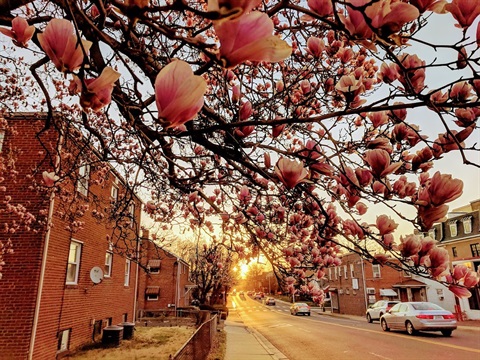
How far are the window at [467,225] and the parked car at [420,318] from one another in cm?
1285

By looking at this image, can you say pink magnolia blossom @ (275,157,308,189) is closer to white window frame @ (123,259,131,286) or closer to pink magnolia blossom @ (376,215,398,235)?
pink magnolia blossom @ (376,215,398,235)

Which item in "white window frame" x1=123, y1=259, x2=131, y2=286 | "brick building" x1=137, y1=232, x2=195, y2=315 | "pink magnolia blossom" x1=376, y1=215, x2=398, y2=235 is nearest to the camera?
"pink magnolia blossom" x1=376, y1=215, x2=398, y2=235

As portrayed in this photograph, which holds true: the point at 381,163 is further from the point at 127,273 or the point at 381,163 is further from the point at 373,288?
the point at 373,288

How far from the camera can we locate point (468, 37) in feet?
4.66

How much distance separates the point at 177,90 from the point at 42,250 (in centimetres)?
933

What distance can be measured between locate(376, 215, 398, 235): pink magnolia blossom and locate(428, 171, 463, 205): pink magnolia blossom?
1.45ft

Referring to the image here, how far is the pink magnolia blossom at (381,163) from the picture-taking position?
5.22ft

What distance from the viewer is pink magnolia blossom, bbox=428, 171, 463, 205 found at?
1435 mm

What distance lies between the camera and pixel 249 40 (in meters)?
0.86

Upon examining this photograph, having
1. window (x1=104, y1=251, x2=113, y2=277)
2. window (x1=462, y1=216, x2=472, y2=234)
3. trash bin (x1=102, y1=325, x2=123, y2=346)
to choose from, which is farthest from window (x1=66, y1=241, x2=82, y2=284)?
window (x1=462, y1=216, x2=472, y2=234)

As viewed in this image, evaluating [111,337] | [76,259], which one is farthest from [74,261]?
[111,337]

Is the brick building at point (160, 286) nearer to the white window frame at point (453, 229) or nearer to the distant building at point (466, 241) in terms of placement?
the distant building at point (466, 241)

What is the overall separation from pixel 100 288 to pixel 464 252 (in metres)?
24.8

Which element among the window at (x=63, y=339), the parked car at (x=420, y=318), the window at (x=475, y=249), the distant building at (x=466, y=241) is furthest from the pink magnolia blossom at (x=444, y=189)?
the window at (x=475, y=249)
